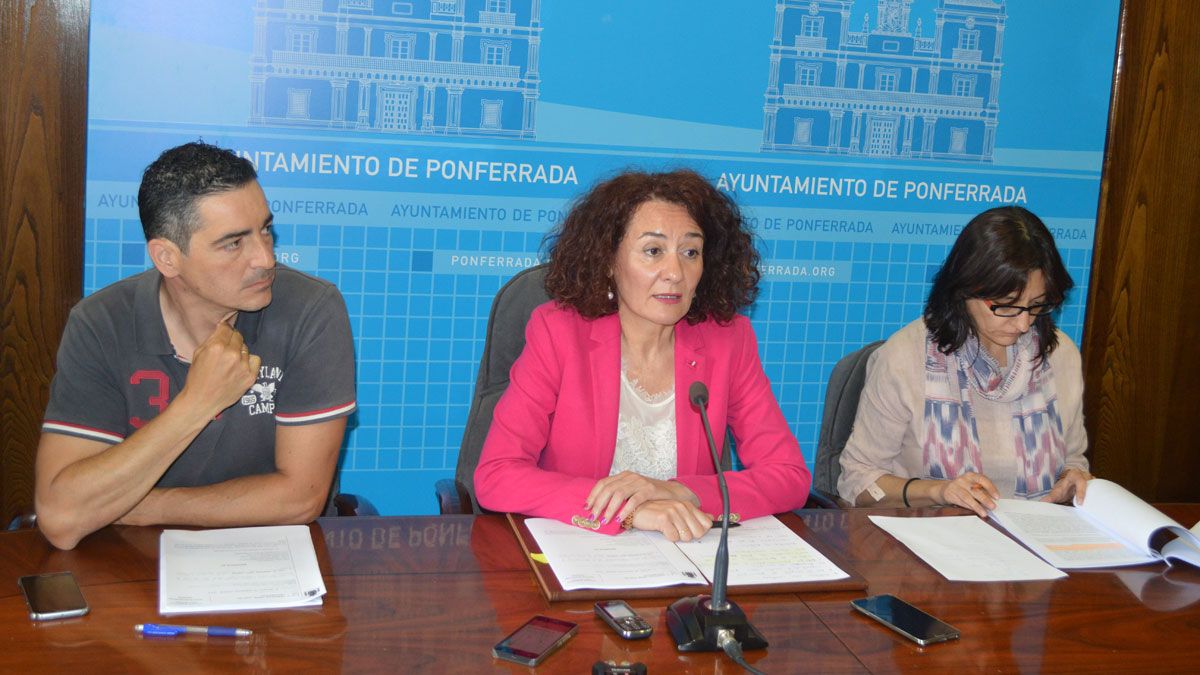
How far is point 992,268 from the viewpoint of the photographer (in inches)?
94.9

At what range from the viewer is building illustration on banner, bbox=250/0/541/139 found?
2865 millimetres

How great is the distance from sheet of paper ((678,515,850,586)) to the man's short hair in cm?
105

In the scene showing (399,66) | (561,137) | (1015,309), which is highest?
(399,66)

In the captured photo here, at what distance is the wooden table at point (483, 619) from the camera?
1.36 m

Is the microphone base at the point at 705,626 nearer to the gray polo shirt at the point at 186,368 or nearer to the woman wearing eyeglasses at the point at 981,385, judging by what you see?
the gray polo shirt at the point at 186,368

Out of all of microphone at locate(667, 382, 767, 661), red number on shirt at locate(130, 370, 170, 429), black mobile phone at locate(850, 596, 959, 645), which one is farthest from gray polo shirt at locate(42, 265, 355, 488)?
black mobile phone at locate(850, 596, 959, 645)

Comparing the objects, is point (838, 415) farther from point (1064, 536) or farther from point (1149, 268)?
point (1149, 268)

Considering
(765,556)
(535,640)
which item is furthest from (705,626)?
(765,556)

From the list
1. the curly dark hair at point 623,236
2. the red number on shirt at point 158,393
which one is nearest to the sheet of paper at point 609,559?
the curly dark hair at point 623,236

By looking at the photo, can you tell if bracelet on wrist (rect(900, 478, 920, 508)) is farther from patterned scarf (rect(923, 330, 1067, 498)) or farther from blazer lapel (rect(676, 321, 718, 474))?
blazer lapel (rect(676, 321, 718, 474))

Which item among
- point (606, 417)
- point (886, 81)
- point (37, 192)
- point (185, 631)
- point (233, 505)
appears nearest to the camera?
point (185, 631)

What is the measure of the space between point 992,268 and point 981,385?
0.97 ft

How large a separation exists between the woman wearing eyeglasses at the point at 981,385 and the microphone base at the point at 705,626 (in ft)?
3.30

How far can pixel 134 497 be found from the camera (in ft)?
5.79
